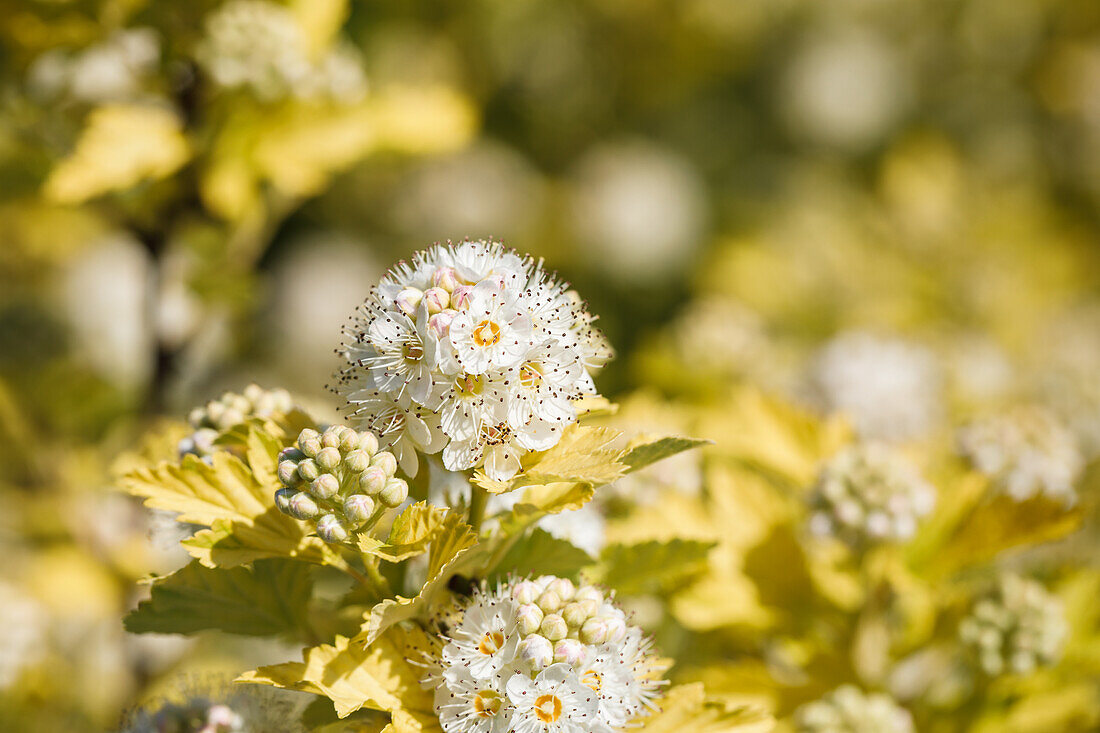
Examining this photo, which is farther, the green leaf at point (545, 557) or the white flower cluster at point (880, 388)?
the white flower cluster at point (880, 388)

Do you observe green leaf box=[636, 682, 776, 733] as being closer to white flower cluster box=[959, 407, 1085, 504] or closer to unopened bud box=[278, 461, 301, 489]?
unopened bud box=[278, 461, 301, 489]

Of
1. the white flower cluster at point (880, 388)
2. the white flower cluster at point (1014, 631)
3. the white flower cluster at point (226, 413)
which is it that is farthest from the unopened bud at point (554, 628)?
the white flower cluster at point (880, 388)

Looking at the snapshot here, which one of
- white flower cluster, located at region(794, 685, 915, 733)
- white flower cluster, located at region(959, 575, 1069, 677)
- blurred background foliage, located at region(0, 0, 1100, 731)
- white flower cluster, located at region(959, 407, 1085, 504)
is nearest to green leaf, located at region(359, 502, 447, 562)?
blurred background foliage, located at region(0, 0, 1100, 731)

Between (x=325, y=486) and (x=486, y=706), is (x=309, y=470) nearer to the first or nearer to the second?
(x=325, y=486)

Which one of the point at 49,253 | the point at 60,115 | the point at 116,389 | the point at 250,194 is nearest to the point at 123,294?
the point at 49,253

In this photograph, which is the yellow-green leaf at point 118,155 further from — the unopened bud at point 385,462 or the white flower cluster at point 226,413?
the unopened bud at point 385,462

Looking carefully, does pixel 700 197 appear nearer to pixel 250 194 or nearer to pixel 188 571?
pixel 250 194

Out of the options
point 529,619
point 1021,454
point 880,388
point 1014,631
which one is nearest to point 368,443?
point 529,619
